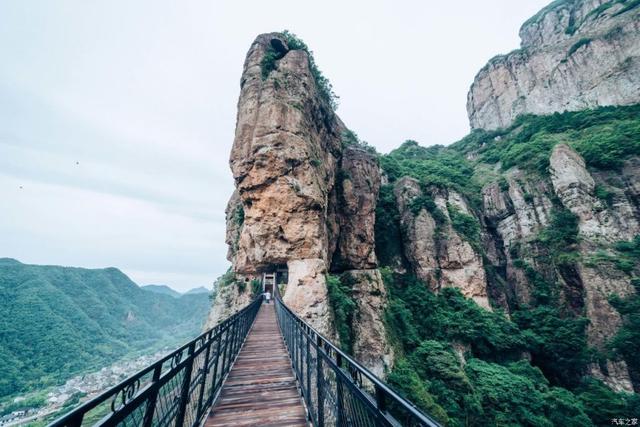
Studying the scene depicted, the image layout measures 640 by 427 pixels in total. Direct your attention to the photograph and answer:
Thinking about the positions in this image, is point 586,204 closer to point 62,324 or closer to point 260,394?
point 260,394

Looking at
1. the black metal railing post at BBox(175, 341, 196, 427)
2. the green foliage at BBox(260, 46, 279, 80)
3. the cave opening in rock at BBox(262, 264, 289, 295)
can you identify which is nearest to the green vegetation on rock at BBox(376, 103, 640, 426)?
the cave opening in rock at BBox(262, 264, 289, 295)

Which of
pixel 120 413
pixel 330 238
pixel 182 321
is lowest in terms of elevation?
pixel 182 321

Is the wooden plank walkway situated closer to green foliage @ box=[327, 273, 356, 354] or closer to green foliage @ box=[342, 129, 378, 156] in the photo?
green foliage @ box=[327, 273, 356, 354]

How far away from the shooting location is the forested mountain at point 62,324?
45969 millimetres

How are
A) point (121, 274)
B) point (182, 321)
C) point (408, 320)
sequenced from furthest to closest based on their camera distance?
point (182, 321) < point (121, 274) < point (408, 320)

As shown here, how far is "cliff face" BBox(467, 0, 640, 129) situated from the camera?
104ft

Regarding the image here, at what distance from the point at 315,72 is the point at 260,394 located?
26.3 m

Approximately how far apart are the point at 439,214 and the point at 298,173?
16.8 metres

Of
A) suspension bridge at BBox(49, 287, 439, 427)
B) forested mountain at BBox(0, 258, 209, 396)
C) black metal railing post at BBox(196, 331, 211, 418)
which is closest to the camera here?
suspension bridge at BBox(49, 287, 439, 427)

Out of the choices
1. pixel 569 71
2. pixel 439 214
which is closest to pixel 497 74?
pixel 569 71

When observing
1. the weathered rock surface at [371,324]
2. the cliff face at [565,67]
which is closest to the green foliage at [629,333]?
the weathered rock surface at [371,324]

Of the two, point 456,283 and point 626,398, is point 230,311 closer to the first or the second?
point 456,283

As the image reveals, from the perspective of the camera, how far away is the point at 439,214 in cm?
2600

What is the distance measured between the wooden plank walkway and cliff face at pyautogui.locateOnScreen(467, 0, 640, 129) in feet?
160
